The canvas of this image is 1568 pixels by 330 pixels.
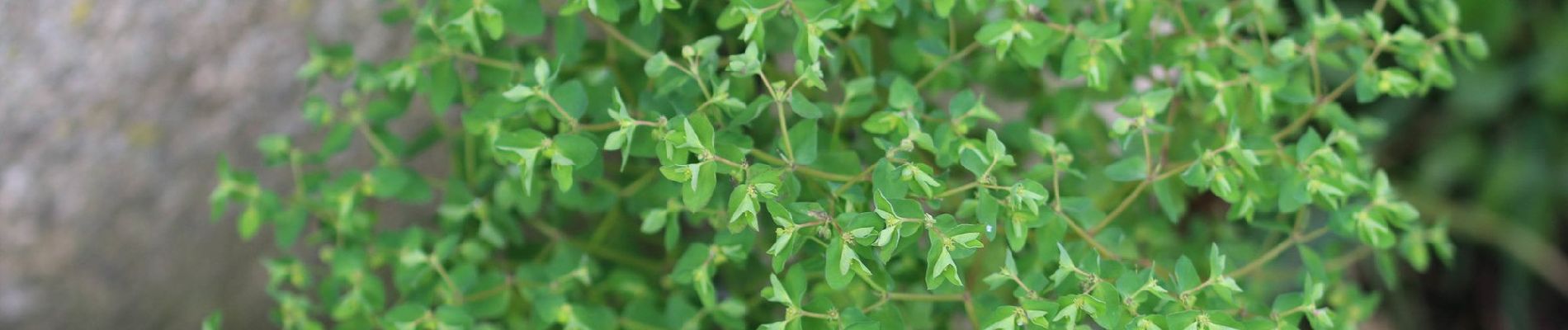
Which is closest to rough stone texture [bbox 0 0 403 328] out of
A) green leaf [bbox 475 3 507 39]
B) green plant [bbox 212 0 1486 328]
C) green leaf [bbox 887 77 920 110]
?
green plant [bbox 212 0 1486 328]

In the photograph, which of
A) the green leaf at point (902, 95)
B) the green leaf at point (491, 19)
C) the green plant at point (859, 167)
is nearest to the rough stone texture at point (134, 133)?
the green plant at point (859, 167)

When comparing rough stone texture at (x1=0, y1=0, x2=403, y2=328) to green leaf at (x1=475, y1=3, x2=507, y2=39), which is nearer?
green leaf at (x1=475, y1=3, x2=507, y2=39)

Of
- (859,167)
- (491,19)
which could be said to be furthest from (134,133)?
(859,167)

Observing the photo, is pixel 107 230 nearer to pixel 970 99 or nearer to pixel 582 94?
pixel 582 94

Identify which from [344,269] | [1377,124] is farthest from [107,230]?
[1377,124]

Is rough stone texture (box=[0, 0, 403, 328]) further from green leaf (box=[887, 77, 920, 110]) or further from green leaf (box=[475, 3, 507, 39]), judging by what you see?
green leaf (box=[887, 77, 920, 110])

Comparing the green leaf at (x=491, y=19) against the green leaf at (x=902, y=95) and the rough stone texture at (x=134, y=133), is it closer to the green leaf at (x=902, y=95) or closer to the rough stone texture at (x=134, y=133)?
the green leaf at (x=902, y=95)
